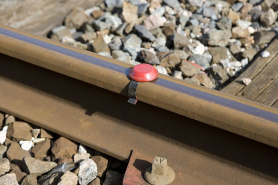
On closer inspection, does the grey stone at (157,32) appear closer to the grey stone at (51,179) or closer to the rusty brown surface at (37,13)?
the rusty brown surface at (37,13)

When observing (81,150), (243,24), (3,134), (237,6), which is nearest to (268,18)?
(243,24)

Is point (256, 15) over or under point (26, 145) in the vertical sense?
over

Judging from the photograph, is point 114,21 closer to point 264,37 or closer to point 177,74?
point 177,74

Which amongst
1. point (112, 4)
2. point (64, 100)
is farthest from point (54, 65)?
point (112, 4)

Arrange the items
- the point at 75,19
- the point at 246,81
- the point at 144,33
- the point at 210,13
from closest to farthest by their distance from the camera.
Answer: the point at 246,81 → the point at 144,33 → the point at 210,13 → the point at 75,19

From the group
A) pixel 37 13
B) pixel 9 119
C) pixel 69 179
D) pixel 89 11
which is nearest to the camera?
pixel 69 179

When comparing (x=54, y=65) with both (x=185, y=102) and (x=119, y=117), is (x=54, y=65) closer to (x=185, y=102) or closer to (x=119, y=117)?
(x=119, y=117)

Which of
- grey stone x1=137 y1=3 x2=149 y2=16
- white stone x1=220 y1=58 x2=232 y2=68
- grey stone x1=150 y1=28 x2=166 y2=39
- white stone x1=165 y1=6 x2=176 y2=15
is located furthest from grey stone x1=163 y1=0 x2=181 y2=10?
white stone x1=220 y1=58 x2=232 y2=68
